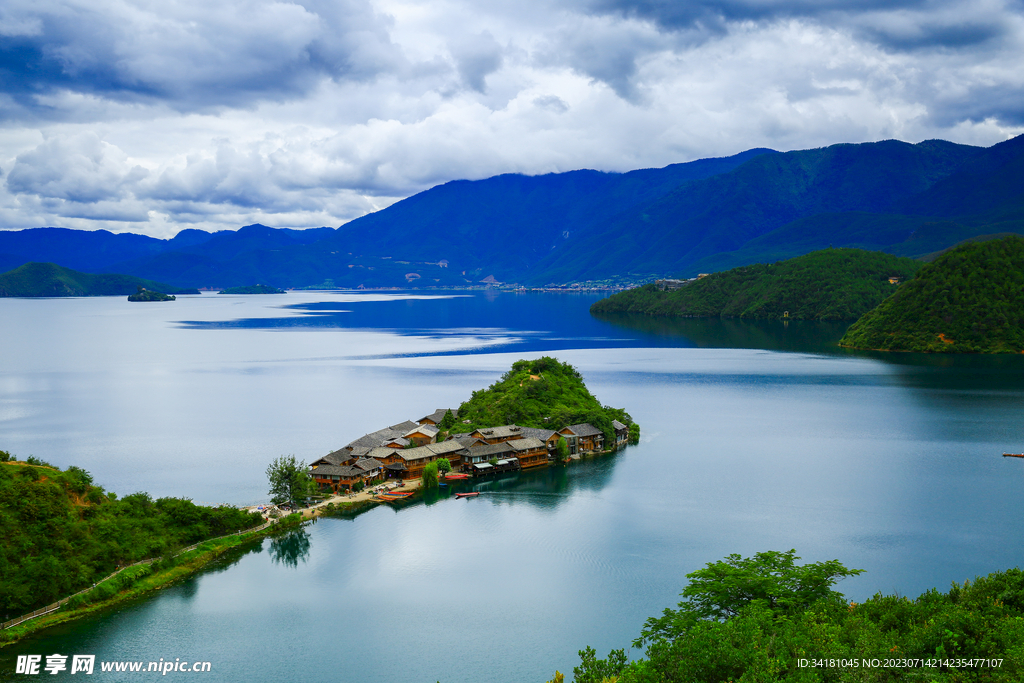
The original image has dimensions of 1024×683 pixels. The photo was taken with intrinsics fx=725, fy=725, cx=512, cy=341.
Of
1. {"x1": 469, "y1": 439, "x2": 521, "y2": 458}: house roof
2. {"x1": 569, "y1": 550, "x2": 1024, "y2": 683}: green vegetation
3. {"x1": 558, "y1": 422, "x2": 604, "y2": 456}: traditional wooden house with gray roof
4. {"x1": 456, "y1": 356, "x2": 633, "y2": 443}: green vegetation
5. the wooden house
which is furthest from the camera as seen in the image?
the wooden house

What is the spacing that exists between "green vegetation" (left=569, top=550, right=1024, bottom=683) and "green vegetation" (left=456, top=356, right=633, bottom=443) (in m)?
19.2

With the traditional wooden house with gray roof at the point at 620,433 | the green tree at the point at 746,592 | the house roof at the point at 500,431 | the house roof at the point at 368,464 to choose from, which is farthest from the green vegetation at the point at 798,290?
the green tree at the point at 746,592

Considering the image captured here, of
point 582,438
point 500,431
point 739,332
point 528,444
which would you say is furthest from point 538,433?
point 739,332

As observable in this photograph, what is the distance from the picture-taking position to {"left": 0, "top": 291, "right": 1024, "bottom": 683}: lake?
17344 mm

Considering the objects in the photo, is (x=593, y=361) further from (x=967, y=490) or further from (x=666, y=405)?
(x=967, y=490)

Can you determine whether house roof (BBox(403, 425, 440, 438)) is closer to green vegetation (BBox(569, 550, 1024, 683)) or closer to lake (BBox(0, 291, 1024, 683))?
lake (BBox(0, 291, 1024, 683))

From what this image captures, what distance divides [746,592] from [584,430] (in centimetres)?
1900

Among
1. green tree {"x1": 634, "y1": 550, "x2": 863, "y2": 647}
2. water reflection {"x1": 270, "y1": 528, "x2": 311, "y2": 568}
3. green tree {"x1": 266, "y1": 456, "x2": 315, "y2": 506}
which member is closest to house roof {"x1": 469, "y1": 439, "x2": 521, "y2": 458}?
green tree {"x1": 266, "y1": 456, "x2": 315, "y2": 506}

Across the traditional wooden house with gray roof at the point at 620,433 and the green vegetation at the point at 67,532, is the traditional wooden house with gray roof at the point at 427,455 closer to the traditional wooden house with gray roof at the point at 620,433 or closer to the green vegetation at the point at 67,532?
the traditional wooden house with gray roof at the point at 620,433

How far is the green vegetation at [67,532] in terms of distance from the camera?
18.0 metres

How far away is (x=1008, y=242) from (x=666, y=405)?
5838 centimetres

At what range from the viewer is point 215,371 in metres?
62.3

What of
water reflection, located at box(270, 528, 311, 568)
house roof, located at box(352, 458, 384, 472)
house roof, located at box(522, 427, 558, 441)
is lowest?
water reflection, located at box(270, 528, 311, 568)

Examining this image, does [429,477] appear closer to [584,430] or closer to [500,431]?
[500,431]
